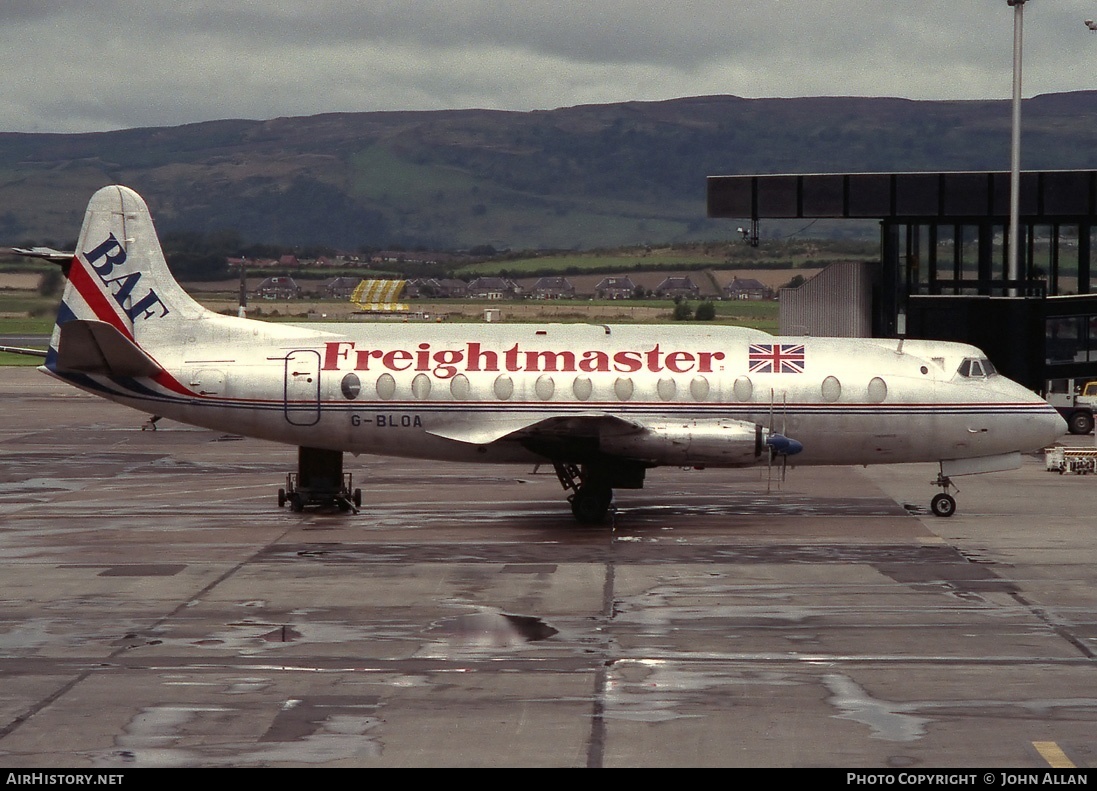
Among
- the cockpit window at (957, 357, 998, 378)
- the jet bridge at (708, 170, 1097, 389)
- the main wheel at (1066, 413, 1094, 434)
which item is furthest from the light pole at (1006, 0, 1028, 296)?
the cockpit window at (957, 357, 998, 378)

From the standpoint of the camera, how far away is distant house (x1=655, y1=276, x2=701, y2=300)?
13540 cm

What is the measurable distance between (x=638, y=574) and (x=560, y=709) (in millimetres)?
8659

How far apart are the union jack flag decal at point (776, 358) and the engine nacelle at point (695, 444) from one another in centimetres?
191

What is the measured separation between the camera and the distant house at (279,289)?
121738 millimetres

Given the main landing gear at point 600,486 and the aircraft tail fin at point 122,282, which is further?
the aircraft tail fin at point 122,282

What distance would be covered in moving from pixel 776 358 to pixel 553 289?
392 ft

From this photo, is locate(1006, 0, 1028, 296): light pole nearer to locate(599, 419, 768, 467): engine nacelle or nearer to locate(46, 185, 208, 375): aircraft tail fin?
locate(599, 419, 768, 467): engine nacelle

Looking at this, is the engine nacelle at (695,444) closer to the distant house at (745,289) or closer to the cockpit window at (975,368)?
the cockpit window at (975,368)

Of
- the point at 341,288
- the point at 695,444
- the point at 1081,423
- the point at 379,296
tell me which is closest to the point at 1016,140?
the point at 1081,423

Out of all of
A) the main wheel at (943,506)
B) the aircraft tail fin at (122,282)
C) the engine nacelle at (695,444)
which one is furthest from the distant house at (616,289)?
the engine nacelle at (695,444)

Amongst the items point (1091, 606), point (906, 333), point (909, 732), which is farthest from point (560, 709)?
point (906, 333)

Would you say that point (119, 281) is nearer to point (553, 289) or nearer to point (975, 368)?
point (975, 368)

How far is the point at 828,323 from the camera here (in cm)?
5744

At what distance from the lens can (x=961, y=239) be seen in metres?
57.9
